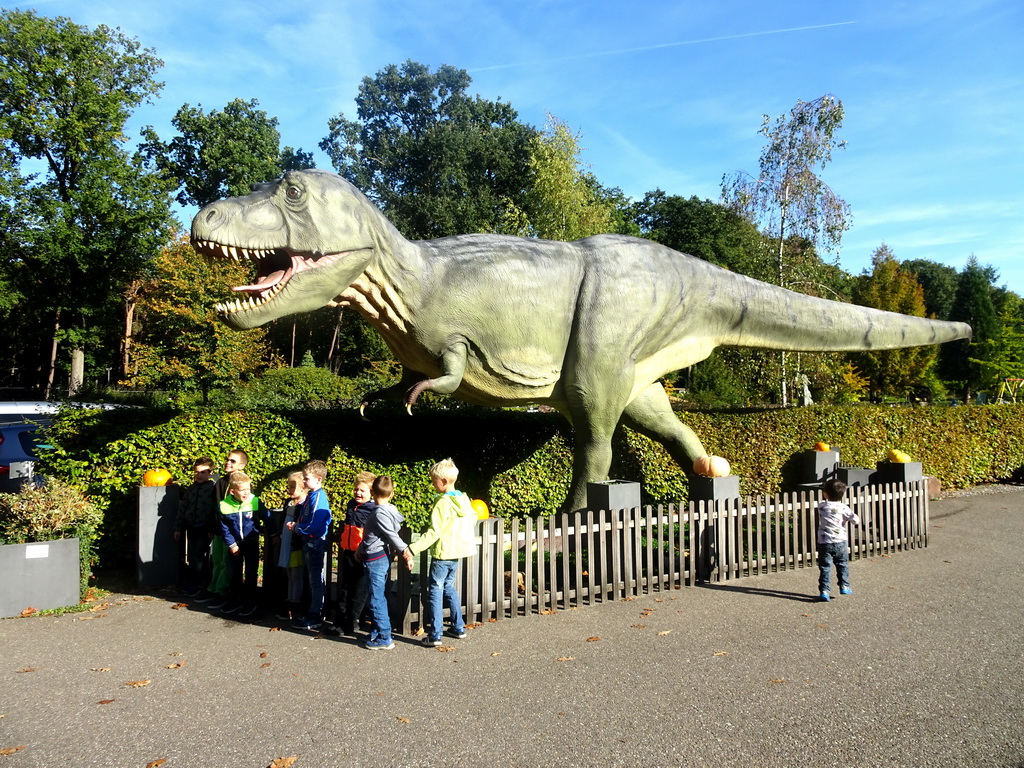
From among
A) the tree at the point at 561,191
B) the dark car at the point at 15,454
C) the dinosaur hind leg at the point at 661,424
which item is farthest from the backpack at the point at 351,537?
the tree at the point at 561,191

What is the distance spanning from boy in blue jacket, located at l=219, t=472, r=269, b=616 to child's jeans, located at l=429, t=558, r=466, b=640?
179cm

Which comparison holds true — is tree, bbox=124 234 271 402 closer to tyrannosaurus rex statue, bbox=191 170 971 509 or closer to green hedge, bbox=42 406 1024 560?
green hedge, bbox=42 406 1024 560

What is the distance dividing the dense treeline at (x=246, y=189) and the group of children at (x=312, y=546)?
2518 millimetres

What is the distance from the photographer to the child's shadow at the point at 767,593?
6172 mm

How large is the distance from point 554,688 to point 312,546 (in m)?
2.18

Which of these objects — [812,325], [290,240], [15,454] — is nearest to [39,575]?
[290,240]

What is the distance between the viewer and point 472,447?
948 cm

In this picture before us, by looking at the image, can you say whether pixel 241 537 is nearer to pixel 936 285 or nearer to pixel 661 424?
pixel 661 424

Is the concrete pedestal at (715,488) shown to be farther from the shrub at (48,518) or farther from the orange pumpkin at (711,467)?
the shrub at (48,518)

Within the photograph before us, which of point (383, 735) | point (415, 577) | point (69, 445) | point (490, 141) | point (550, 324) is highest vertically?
point (490, 141)

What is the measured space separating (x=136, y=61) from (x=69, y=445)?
26557 millimetres

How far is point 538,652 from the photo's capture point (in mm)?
4859

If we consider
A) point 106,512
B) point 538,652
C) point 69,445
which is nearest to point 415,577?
point 538,652

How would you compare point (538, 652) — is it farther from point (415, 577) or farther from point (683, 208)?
point (683, 208)
